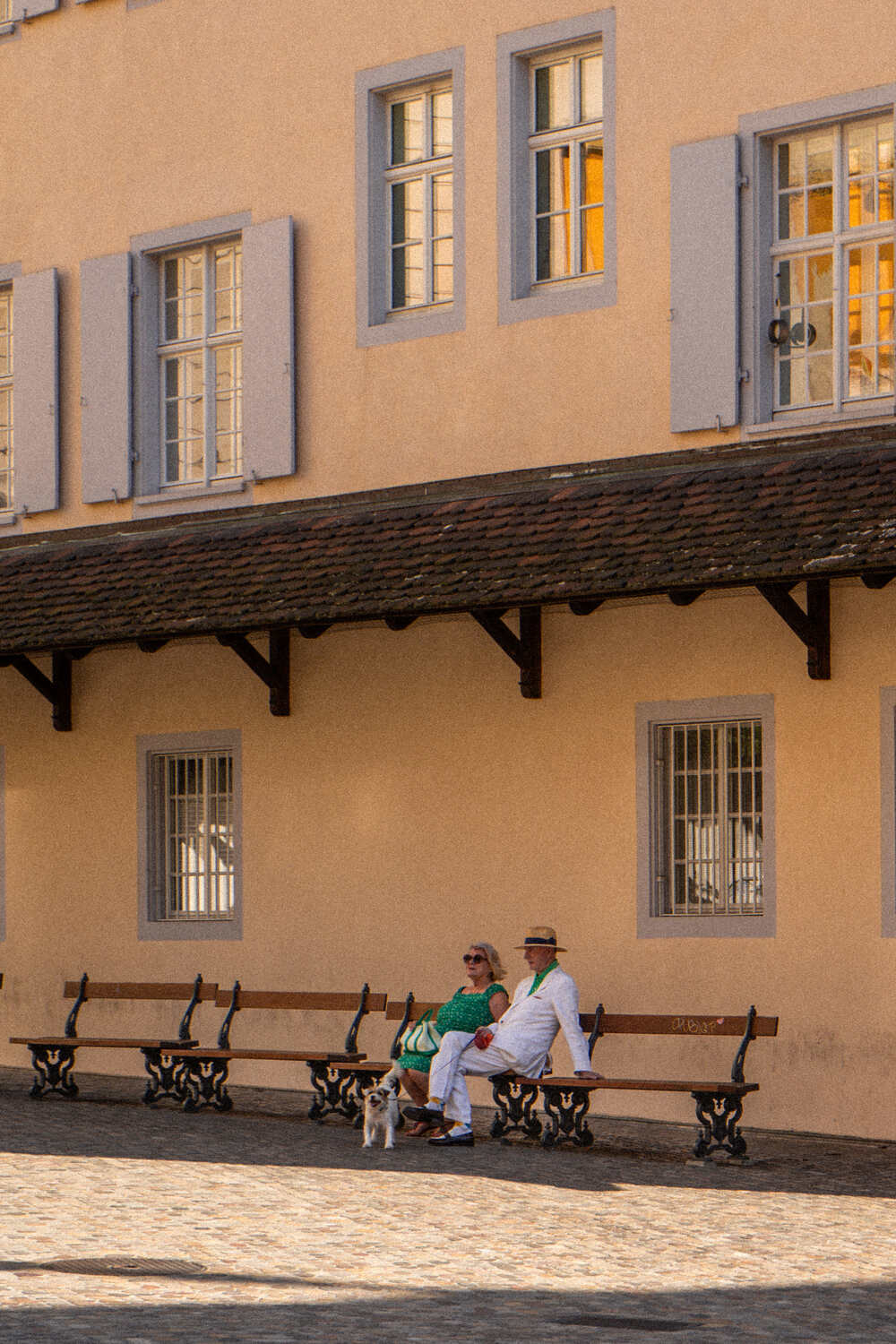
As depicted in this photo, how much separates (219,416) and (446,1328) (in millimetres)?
10504

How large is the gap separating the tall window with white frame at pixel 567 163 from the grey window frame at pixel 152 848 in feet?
13.2

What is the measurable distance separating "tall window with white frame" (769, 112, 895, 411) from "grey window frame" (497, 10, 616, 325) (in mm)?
1231

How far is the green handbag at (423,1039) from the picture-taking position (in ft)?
42.8

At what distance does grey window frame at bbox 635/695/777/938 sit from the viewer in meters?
13.6

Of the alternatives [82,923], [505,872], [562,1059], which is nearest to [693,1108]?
[562,1059]

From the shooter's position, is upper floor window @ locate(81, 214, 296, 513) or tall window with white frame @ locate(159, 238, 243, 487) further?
tall window with white frame @ locate(159, 238, 243, 487)

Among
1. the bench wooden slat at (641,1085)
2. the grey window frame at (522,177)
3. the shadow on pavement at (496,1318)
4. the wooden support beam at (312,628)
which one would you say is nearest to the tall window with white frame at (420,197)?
the grey window frame at (522,177)

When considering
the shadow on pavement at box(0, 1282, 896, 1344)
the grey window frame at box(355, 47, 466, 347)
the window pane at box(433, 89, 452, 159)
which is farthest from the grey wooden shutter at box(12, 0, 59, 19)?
the shadow on pavement at box(0, 1282, 896, 1344)

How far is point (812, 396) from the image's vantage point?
547 inches

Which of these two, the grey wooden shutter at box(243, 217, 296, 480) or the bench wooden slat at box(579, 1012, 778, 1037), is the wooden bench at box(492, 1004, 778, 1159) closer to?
the bench wooden slat at box(579, 1012, 778, 1037)

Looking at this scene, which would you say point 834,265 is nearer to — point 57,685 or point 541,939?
point 541,939

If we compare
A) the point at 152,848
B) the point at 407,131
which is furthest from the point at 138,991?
the point at 407,131

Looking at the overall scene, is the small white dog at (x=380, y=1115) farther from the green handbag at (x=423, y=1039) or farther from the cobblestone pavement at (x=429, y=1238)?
the green handbag at (x=423, y=1039)

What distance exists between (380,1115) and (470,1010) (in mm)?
917
